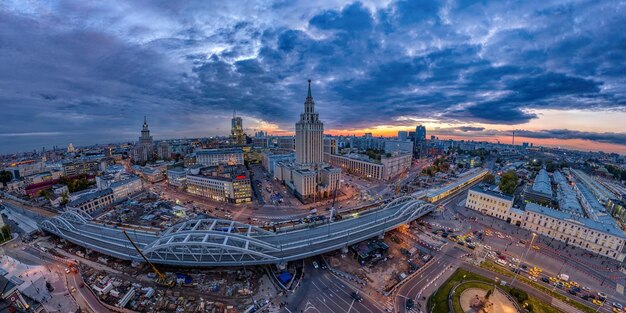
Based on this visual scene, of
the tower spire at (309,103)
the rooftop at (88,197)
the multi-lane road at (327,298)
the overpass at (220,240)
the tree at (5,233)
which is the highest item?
the tower spire at (309,103)

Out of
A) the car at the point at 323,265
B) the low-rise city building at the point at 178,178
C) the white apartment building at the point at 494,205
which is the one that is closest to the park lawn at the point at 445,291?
the car at the point at 323,265

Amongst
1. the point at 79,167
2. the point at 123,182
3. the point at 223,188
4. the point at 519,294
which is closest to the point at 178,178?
the point at 123,182

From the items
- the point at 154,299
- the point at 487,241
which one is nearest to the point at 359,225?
the point at 487,241

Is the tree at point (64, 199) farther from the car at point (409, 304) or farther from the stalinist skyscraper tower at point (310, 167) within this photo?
the car at point (409, 304)

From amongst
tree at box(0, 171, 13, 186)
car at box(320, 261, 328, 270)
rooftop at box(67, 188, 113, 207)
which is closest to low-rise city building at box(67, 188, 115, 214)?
rooftop at box(67, 188, 113, 207)

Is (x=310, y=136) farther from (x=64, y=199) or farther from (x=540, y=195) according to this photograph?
(x=64, y=199)
